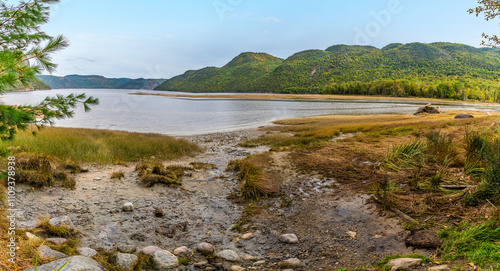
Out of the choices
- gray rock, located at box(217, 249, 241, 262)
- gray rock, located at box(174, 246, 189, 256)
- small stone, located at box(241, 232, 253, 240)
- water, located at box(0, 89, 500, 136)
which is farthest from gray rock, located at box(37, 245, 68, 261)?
water, located at box(0, 89, 500, 136)

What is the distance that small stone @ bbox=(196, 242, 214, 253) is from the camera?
516cm

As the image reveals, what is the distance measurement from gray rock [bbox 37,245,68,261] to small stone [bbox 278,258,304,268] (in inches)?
140

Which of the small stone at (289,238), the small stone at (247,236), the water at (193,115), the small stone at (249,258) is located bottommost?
the small stone at (247,236)

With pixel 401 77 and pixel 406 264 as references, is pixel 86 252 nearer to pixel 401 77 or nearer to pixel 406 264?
pixel 406 264

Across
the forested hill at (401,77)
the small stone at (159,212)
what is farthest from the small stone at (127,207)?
the forested hill at (401,77)

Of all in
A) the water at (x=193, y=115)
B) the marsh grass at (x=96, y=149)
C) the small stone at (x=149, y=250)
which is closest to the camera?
the small stone at (x=149, y=250)

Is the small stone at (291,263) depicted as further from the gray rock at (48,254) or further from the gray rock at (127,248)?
the gray rock at (48,254)

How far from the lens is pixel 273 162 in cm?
1235

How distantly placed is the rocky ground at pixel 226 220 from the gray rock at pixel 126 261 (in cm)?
86

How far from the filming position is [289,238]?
5539mm

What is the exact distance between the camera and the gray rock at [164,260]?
4417 millimetres

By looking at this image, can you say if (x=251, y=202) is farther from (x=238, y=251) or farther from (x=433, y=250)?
(x=433, y=250)

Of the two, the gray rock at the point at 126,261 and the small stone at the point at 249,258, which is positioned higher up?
the gray rock at the point at 126,261

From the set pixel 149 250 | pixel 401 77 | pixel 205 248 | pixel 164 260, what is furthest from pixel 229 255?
pixel 401 77
